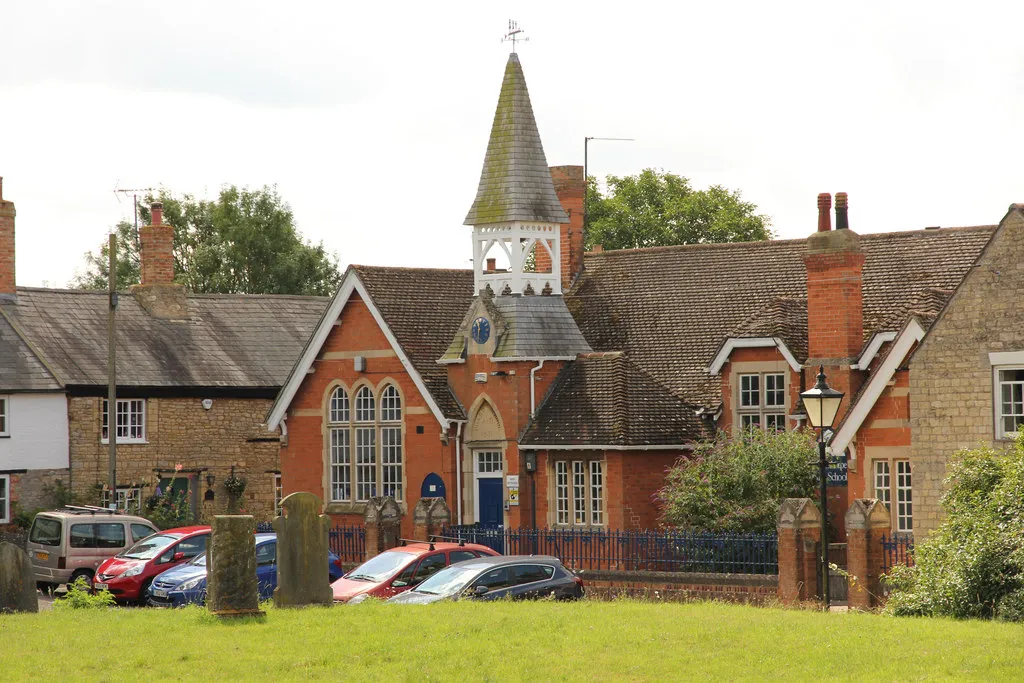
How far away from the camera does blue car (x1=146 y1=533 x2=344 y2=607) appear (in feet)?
94.2

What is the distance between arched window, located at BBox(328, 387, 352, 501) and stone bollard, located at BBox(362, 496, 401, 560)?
606 cm

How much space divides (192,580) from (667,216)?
44950mm

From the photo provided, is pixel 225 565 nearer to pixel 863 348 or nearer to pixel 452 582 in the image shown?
pixel 452 582

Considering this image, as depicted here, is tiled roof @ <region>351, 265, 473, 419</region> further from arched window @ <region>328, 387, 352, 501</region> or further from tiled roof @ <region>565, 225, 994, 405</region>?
tiled roof @ <region>565, 225, 994, 405</region>

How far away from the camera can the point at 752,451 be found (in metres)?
33.5

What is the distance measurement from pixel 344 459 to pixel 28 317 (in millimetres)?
12475

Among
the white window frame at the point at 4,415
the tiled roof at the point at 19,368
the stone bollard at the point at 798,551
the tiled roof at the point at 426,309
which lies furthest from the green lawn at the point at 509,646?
the tiled roof at the point at 19,368

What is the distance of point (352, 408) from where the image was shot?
4219 cm

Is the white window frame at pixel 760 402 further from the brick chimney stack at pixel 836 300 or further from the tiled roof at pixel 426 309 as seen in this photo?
the tiled roof at pixel 426 309

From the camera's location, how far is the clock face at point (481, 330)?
1543 inches

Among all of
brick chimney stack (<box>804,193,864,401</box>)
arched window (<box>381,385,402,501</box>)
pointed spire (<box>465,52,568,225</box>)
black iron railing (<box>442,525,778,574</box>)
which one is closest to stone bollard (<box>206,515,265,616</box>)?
black iron railing (<box>442,525,778,574</box>)

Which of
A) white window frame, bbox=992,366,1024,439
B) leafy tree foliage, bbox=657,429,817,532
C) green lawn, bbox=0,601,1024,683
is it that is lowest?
green lawn, bbox=0,601,1024,683

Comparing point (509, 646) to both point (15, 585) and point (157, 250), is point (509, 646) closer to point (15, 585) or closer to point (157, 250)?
point (15, 585)

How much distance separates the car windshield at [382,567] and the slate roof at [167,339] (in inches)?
870
